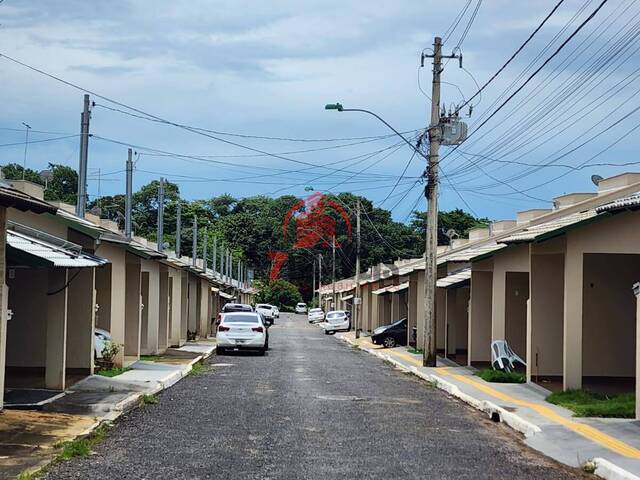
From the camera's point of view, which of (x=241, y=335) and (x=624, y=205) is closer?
(x=624, y=205)

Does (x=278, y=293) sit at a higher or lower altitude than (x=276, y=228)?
lower

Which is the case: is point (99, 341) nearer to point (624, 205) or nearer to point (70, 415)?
point (70, 415)

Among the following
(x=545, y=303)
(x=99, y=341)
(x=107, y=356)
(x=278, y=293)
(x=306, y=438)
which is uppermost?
(x=545, y=303)

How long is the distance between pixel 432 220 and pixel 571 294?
10131 millimetres

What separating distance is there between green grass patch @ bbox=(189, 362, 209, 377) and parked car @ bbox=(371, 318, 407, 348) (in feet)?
48.2

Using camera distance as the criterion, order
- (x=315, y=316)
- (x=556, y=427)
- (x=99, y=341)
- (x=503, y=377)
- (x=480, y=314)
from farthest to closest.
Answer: (x=315, y=316) < (x=480, y=314) < (x=99, y=341) < (x=503, y=377) < (x=556, y=427)

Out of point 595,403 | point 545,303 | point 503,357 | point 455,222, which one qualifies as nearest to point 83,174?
point 503,357

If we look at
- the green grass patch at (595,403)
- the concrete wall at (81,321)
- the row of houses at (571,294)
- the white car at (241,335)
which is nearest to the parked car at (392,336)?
the white car at (241,335)

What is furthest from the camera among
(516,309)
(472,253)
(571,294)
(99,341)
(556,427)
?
(472,253)

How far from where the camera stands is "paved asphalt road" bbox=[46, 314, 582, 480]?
10.4 metres

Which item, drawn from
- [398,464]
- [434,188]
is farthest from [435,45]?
[398,464]

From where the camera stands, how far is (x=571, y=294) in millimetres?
18078

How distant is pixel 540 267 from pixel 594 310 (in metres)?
1.53

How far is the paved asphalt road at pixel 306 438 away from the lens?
1038 centimetres
